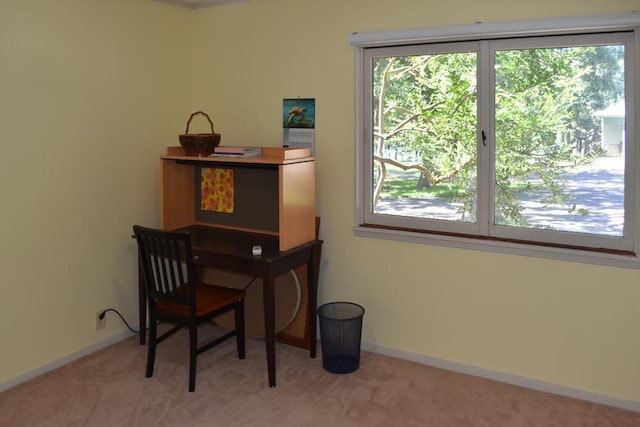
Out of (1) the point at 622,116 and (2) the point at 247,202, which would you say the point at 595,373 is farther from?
(2) the point at 247,202

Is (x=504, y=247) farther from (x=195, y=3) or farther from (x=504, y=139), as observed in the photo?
(x=195, y=3)

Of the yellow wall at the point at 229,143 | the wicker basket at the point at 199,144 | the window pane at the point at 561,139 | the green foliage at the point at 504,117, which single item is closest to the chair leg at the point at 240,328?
the yellow wall at the point at 229,143

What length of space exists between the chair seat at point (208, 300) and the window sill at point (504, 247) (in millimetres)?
850

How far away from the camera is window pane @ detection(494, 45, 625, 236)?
9.46ft

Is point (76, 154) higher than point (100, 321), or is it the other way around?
point (76, 154)

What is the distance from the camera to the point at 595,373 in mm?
2977

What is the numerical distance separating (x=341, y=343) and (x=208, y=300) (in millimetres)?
793

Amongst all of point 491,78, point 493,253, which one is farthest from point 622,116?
point 493,253

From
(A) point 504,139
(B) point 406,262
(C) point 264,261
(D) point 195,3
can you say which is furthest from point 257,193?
(A) point 504,139

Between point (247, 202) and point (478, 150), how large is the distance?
4.78 feet

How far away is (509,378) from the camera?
319 centimetres

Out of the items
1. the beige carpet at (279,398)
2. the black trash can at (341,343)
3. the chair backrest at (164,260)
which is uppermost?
the chair backrest at (164,260)

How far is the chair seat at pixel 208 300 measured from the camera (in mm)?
3130

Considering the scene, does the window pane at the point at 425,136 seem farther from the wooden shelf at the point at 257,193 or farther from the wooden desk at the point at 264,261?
the wooden desk at the point at 264,261
